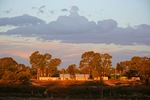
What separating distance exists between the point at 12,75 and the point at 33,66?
48.8m

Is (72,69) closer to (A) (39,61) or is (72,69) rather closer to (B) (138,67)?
(A) (39,61)

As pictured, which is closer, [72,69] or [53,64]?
[53,64]

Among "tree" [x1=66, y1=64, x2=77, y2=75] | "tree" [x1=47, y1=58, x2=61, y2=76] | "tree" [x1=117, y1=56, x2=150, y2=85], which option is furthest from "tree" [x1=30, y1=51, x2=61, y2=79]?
"tree" [x1=117, y1=56, x2=150, y2=85]

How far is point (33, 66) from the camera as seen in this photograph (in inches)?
4712

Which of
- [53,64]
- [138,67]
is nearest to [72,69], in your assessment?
[53,64]

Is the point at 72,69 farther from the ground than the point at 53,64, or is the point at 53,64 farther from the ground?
the point at 53,64

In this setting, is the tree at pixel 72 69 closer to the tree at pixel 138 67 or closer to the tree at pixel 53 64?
the tree at pixel 53 64

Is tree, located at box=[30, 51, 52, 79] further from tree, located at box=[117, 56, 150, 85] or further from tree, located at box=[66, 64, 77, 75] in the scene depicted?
tree, located at box=[117, 56, 150, 85]

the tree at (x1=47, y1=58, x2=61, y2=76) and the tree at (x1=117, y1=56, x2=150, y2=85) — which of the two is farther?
the tree at (x1=47, y1=58, x2=61, y2=76)

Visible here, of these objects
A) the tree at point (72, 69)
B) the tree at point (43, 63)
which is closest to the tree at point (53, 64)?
the tree at point (43, 63)

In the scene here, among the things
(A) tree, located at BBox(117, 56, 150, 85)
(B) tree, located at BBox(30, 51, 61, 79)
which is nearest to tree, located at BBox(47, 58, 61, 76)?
(B) tree, located at BBox(30, 51, 61, 79)

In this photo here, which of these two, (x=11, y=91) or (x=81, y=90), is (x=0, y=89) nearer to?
(x=11, y=91)

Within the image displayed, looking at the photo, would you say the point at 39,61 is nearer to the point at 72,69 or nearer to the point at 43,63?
the point at 43,63

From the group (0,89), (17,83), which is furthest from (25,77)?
(0,89)
